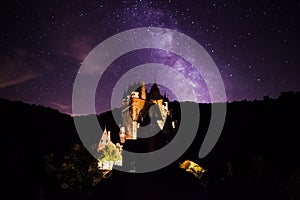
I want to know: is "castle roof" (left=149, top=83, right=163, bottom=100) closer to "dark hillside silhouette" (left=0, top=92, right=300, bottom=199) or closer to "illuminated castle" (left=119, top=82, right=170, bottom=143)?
"illuminated castle" (left=119, top=82, right=170, bottom=143)

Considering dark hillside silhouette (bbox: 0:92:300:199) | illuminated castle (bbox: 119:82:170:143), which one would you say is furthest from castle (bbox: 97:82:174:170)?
dark hillside silhouette (bbox: 0:92:300:199)

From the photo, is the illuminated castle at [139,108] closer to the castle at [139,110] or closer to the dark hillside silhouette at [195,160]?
the castle at [139,110]

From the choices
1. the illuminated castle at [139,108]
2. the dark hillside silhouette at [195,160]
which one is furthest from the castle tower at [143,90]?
the dark hillside silhouette at [195,160]

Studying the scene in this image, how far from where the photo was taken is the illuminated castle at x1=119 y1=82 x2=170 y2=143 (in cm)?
6588

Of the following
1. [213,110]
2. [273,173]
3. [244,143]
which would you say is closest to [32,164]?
[273,173]

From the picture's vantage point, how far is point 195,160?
53.2m

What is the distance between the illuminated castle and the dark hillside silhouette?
7.69m

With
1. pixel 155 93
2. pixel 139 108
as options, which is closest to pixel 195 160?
pixel 139 108

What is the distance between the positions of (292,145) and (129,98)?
44.8 metres

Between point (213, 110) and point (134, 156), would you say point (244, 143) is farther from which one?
point (213, 110)

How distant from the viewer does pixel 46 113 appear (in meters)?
78.4

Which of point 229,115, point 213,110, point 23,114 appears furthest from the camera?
point 213,110

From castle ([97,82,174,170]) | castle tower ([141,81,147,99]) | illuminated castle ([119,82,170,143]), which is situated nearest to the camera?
castle ([97,82,174,170])

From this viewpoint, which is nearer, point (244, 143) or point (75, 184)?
point (75, 184)
